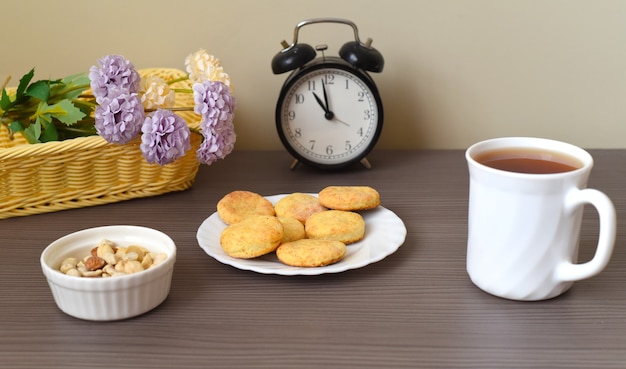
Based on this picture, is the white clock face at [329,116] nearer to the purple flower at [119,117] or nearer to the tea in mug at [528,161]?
the purple flower at [119,117]

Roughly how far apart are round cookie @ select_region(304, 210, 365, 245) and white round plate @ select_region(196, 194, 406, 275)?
0.02 metres

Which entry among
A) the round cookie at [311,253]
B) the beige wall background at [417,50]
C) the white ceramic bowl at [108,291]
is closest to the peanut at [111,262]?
the white ceramic bowl at [108,291]

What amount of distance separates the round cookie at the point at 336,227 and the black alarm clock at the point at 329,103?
0.30 metres

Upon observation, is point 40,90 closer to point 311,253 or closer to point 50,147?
point 50,147

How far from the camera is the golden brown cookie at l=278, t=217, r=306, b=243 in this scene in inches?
36.3

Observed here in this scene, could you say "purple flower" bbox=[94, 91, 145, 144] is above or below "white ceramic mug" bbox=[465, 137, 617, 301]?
above

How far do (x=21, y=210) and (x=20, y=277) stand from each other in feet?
0.71

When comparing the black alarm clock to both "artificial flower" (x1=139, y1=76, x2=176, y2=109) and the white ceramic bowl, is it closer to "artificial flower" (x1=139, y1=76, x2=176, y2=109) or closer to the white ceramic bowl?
"artificial flower" (x1=139, y1=76, x2=176, y2=109)

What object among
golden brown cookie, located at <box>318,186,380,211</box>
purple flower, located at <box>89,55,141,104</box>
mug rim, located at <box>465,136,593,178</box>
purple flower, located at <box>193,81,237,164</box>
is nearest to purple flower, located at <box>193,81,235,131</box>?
purple flower, located at <box>193,81,237,164</box>

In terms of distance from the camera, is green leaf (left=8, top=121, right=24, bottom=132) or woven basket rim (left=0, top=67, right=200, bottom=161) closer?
woven basket rim (left=0, top=67, right=200, bottom=161)

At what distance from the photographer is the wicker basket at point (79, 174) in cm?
104

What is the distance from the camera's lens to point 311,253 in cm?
85

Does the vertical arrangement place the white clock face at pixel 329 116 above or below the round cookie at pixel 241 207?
above

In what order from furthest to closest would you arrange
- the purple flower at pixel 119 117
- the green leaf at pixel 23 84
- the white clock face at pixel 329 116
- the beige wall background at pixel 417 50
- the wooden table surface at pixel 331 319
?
the beige wall background at pixel 417 50, the white clock face at pixel 329 116, the green leaf at pixel 23 84, the purple flower at pixel 119 117, the wooden table surface at pixel 331 319
